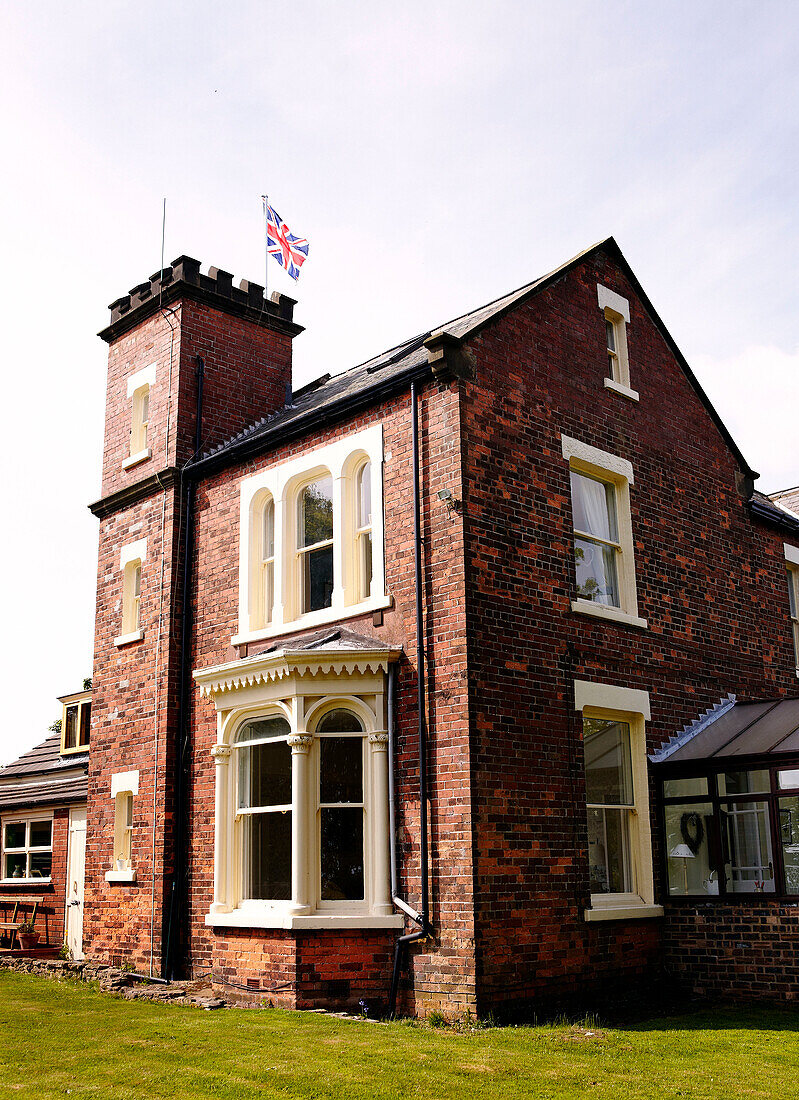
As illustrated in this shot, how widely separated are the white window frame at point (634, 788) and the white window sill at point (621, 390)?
13.5 ft

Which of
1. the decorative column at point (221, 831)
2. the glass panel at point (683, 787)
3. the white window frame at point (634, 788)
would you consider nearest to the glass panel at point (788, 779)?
the glass panel at point (683, 787)

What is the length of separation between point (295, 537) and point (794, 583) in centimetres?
941

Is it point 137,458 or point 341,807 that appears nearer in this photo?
point 341,807

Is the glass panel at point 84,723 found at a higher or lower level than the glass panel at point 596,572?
lower

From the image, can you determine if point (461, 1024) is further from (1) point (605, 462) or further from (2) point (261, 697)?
(1) point (605, 462)

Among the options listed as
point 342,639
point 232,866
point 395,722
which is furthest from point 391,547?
point 232,866

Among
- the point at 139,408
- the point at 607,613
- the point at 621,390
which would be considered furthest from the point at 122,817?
the point at 621,390

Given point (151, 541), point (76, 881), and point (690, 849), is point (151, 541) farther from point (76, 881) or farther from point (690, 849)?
point (690, 849)

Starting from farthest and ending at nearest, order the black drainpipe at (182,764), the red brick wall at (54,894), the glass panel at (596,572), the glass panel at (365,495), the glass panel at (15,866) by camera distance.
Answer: the glass panel at (15,866), the red brick wall at (54,894), the black drainpipe at (182,764), the glass panel at (596,572), the glass panel at (365,495)

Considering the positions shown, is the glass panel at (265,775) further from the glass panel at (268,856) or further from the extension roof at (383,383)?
the extension roof at (383,383)

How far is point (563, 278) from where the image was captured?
1448 cm

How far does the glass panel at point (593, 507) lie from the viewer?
13805 millimetres

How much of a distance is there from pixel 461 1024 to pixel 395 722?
3142 millimetres

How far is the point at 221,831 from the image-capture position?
13.0m
